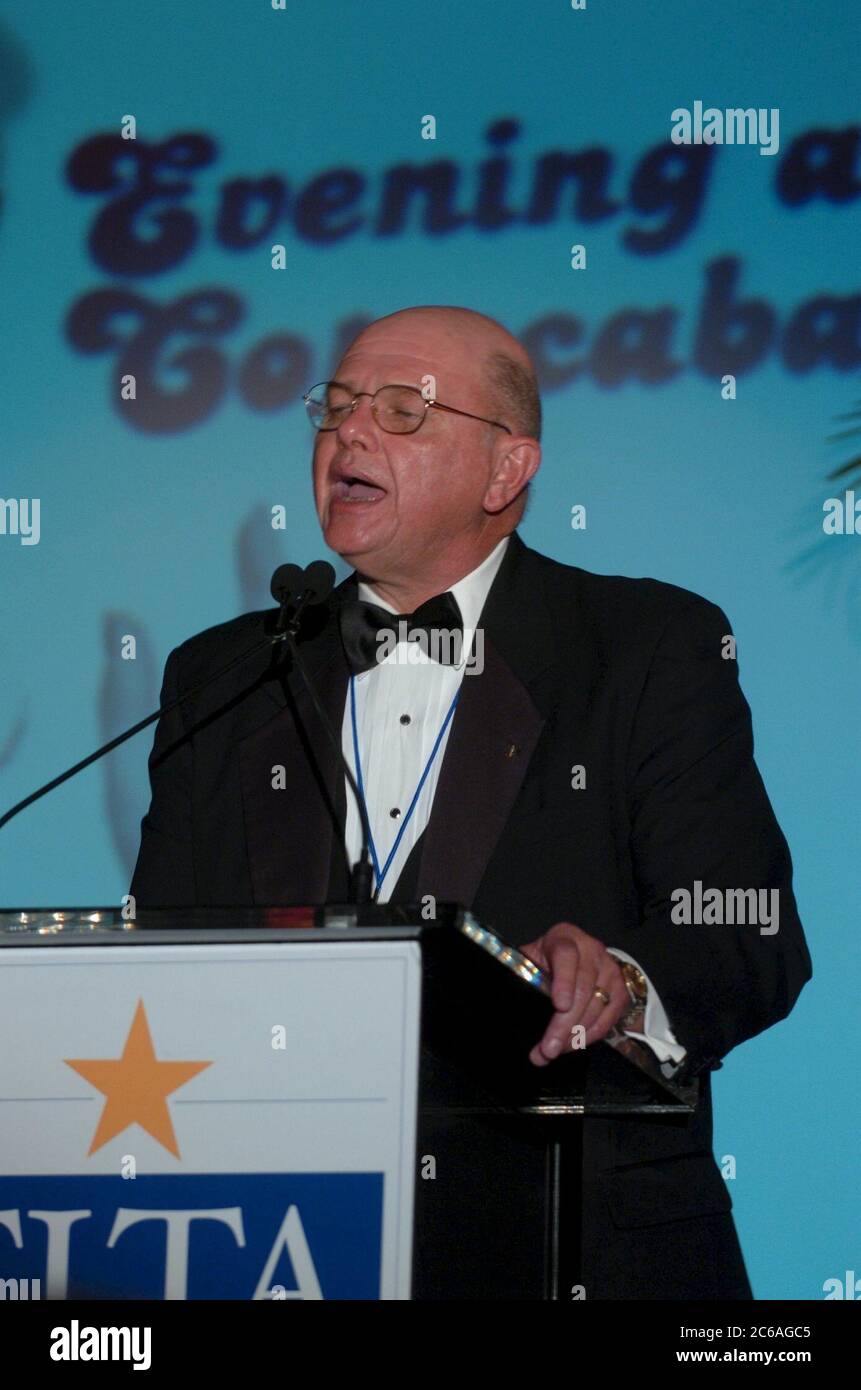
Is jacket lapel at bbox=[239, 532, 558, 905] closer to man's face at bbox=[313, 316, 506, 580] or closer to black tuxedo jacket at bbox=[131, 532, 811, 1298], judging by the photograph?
black tuxedo jacket at bbox=[131, 532, 811, 1298]

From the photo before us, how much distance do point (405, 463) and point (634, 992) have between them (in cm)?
107

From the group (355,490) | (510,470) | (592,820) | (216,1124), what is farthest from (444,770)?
(216,1124)

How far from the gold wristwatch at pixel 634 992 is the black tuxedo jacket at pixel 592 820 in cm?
7

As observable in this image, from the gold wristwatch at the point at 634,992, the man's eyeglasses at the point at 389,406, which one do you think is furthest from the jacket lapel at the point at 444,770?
the gold wristwatch at the point at 634,992

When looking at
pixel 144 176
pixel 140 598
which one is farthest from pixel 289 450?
pixel 144 176

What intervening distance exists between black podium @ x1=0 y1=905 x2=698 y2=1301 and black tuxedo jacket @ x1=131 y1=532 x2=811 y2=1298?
157 mm

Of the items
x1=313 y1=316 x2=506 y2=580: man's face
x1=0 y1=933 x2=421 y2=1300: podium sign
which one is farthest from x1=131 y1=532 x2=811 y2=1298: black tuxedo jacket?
x1=0 y1=933 x2=421 y2=1300: podium sign

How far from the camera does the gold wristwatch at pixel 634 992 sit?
1.84 metres

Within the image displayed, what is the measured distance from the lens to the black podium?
1.57 meters

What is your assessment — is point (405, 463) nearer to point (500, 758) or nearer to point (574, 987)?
point (500, 758)

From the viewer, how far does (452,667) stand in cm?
264
